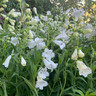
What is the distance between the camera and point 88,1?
5.50 metres

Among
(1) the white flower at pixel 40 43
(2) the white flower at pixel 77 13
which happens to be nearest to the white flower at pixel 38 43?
(1) the white flower at pixel 40 43

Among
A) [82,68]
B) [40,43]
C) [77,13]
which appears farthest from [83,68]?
[77,13]

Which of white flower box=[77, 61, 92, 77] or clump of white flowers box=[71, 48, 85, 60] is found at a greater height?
clump of white flowers box=[71, 48, 85, 60]

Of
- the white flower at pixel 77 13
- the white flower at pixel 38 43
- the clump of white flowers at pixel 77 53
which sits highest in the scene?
the white flower at pixel 77 13

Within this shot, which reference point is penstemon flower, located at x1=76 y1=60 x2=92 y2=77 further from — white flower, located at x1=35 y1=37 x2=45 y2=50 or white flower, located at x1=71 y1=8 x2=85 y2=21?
white flower, located at x1=71 y1=8 x2=85 y2=21

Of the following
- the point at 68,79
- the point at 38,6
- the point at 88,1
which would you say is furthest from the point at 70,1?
the point at 68,79

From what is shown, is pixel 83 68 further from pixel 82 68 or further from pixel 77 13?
pixel 77 13

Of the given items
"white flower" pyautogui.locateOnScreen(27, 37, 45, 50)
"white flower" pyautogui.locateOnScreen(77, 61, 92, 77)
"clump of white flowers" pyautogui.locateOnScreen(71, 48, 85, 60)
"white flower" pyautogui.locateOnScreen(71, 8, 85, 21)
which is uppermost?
"white flower" pyautogui.locateOnScreen(71, 8, 85, 21)

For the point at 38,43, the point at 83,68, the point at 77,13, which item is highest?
the point at 77,13

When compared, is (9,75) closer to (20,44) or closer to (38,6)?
(20,44)

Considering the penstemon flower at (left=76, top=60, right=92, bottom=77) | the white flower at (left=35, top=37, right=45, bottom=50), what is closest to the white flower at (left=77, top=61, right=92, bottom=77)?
the penstemon flower at (left=76, top=60, right=92, bottom=77)

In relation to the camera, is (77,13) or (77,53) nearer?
(77,53)

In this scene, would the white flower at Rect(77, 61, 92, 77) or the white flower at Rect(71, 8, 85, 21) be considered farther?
the white flower at Rect(71, 8, 85, 21)

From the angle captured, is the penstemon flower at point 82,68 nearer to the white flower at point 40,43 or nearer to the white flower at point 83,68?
the white flower at point 83,68
